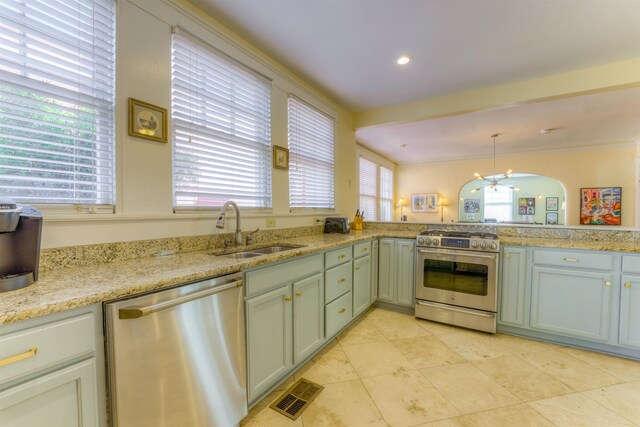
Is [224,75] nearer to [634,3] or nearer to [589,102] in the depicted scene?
[634,3]

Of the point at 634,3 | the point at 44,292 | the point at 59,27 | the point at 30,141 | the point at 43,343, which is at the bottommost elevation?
the point at 43,343

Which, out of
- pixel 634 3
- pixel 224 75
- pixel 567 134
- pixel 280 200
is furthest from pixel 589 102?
pixel 224 75

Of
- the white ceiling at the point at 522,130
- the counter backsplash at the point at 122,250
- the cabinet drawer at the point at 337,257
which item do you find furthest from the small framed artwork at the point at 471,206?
the counter backsplash at the point at 122,250

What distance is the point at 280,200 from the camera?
2.68 meters

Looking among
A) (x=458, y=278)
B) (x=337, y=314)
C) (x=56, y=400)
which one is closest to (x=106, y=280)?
(x=56, y=400)

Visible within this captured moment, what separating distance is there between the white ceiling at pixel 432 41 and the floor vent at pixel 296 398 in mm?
2632

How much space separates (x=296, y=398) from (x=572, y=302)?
2493 millimetres

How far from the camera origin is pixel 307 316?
2.01 metres

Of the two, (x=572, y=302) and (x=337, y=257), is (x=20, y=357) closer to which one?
(x=337, y=257)

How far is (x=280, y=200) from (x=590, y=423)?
2.63 m

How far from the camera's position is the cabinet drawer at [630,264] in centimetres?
213

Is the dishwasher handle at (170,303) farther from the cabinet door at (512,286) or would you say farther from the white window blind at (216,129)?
the cabinet door at (512,286)

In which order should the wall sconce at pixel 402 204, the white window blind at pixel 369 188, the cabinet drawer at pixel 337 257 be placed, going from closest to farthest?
the cabinet drawer at pixel 337 257, the white window blind at pixel 369 188, the wall sconce at pixel 402 204

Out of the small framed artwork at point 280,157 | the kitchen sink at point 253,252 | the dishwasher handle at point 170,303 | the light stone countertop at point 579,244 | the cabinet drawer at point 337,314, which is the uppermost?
the small framed artwork at point 280,157
